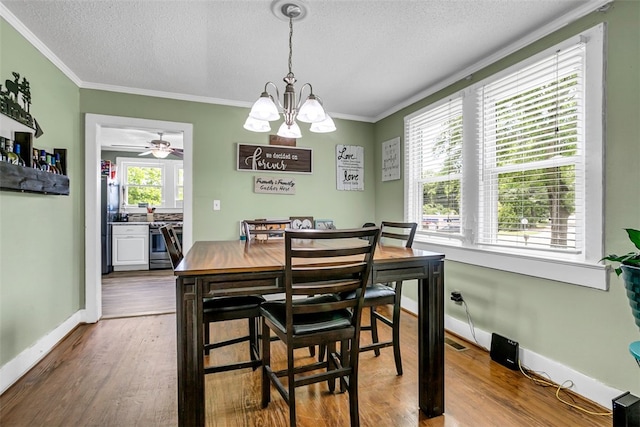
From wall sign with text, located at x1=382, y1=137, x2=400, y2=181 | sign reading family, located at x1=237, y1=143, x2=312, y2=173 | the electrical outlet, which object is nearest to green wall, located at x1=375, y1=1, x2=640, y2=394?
the electrical outlet

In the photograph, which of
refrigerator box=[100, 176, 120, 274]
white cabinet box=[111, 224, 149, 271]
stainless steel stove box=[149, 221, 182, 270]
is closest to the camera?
refrigerator box=[100, 176, 120, 274]

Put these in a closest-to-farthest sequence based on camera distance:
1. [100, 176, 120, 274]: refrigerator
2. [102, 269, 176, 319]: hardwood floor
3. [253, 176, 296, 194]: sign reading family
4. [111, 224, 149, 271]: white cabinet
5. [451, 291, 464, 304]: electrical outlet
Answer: [451, 291, 464, 304]: electrical outlet
[102, 269, 176, 319]: hardwood floor
[253, 176, 296, 194]: sign reading family
[100, 176, 120, 274]: refrigerator
[111, 224, 149, 271]: white cabinet

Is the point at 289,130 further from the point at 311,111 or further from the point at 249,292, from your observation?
the point at 249,292

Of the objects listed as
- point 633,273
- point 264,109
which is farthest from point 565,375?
point 264,109

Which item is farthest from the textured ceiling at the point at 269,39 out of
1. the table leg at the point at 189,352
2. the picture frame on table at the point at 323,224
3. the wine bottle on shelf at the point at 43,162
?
the table leg at the point at 189,352

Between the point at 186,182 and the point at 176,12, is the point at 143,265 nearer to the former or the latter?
the point at 186,182

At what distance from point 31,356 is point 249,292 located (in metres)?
2.00

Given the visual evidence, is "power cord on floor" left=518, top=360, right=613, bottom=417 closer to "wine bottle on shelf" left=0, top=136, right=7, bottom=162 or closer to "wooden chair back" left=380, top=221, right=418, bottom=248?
"wooden chair back" left=380, top=221, right=418, bottom=248

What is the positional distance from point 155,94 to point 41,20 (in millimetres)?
1206

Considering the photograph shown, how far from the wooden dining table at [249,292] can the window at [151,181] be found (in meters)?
5.28

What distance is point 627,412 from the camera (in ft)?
3.98

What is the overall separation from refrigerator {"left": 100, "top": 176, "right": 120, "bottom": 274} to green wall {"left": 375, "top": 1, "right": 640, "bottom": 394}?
562 cm

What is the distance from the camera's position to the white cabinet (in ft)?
18.3

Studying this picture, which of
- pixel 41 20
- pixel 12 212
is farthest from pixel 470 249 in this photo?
pixel 41 20
